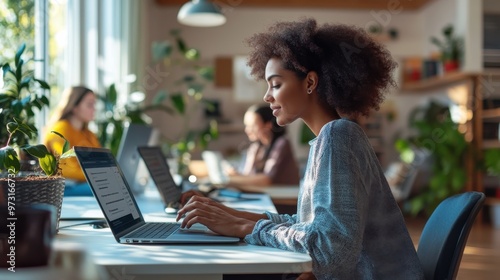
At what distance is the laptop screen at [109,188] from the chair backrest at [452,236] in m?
0.79

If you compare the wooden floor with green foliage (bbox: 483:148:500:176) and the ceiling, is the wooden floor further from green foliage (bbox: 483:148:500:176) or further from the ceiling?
the ceiling

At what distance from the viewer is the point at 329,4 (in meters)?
9.25

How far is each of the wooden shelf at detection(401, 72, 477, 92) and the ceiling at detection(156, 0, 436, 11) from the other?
116cm

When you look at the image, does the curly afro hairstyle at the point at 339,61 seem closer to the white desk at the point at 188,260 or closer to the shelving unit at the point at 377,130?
the white desk at the point at 188,260

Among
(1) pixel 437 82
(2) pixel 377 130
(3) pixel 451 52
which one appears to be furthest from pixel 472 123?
(2) pixel 377 130

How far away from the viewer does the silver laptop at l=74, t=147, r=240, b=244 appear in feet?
4.94

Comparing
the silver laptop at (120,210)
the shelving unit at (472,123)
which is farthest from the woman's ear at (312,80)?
the shelving unit at (472,123)

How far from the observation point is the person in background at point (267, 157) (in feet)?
14.2

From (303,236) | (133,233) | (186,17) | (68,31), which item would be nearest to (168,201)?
(133,233)

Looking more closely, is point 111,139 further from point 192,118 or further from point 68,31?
point 192,118

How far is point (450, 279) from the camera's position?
1572 mm

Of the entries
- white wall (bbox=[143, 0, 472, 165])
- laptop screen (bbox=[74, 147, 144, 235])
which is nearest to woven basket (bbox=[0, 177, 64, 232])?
laptop screen (bbox=[74, 147, 144, 235])

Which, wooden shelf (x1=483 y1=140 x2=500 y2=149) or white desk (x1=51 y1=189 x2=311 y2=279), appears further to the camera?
wooden shelf (x1=483 y1=140 x2=500 y2=149)

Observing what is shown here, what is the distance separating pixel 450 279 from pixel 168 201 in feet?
3.72
